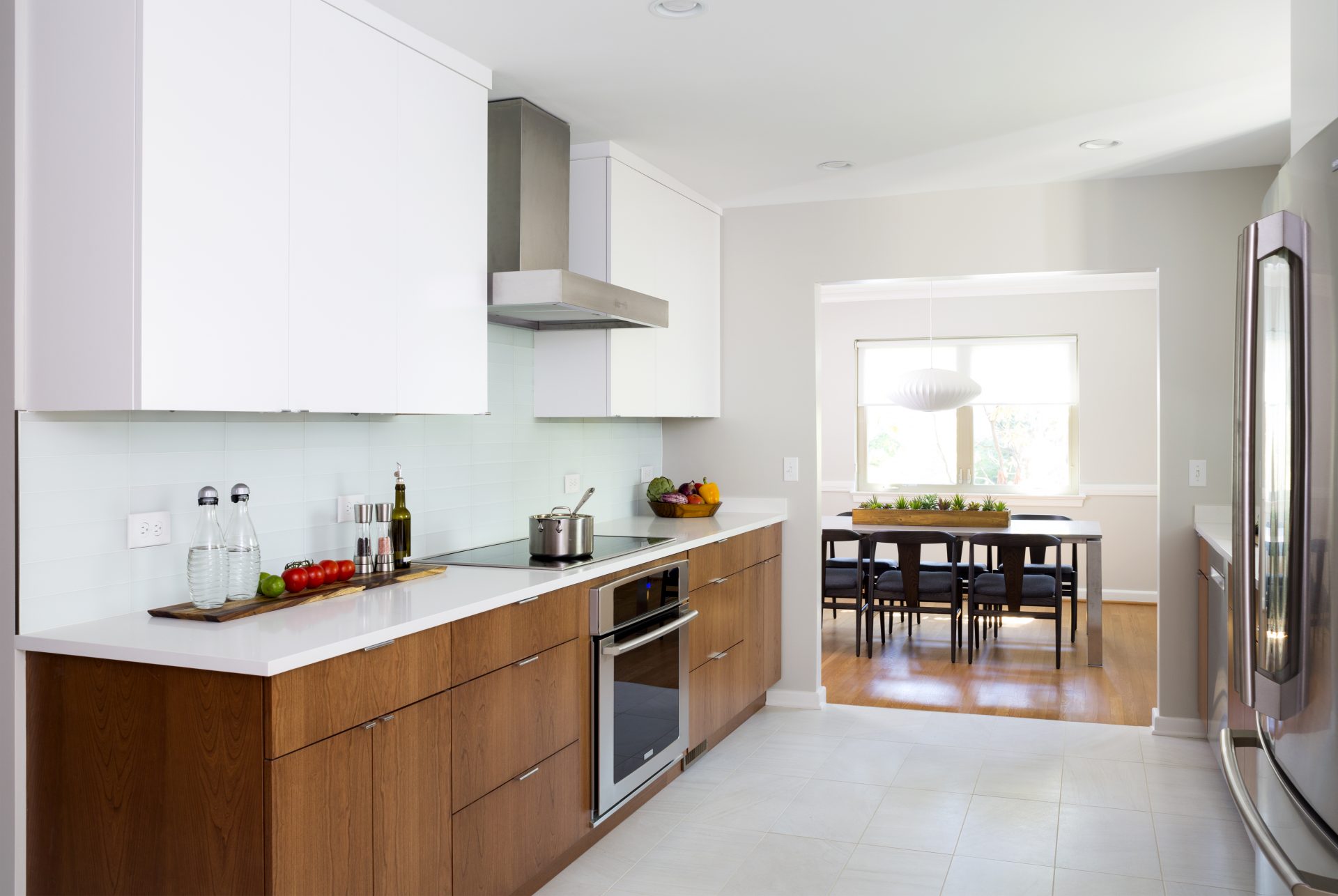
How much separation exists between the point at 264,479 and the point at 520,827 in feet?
3.62

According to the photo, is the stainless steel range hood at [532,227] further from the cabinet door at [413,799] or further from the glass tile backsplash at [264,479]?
the cabinet door at [413,799]

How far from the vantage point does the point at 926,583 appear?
5.88 metres

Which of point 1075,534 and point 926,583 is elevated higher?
point 1075,534

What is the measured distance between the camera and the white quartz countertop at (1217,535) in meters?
3.36

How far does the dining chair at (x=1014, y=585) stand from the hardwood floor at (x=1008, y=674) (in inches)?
8.7

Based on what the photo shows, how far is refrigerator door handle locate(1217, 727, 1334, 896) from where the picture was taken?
1.17 metres

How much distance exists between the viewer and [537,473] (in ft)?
12.8

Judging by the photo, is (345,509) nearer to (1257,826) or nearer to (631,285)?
(631,285)

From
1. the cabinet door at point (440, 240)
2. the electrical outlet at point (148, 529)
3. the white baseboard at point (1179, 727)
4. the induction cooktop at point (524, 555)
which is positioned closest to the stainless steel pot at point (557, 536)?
the induction cooktop at point (524, 555)

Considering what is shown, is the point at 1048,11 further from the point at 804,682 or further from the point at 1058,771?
the point at 804,682

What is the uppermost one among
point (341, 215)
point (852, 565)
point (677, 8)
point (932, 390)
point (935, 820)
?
point (677, 8)

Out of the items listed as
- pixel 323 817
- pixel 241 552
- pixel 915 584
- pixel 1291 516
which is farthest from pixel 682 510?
pixel 1291 516

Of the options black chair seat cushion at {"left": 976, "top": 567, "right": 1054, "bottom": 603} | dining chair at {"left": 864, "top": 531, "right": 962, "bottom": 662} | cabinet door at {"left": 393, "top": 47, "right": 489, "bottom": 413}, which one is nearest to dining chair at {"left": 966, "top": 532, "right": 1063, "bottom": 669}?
black chair seat cushion at {"left": 976, "top": 567, "right": 1054, "bottom": 603}

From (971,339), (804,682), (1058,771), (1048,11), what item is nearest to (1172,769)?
(1058,771)
